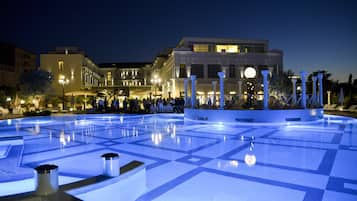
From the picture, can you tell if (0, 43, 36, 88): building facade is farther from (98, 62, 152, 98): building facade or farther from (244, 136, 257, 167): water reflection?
(244, 136, 257, 167): water reflection

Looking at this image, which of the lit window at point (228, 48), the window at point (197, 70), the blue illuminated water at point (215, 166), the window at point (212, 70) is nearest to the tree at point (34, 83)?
the window at point (197, 70)

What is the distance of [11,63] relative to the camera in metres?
50.7

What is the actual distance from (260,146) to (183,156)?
2.39 m

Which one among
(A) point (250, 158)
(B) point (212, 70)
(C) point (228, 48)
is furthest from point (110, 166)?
(C) point (228, 48)

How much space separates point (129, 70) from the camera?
203 feet

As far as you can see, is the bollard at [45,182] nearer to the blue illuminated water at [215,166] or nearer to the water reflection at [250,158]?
the blue illuminated water at [215,166]

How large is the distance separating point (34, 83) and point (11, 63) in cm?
2701

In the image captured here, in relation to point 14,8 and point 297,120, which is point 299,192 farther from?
point 14,8

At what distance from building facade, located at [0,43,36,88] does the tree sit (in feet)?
→ 62.8

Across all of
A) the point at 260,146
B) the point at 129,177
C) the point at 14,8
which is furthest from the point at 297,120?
the point at 14,8

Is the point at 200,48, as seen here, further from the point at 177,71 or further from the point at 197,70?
the point at 177,71

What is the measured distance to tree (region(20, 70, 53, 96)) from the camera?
29.2m

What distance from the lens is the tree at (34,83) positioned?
29.2 meters

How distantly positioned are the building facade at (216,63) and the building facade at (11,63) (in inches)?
1229
